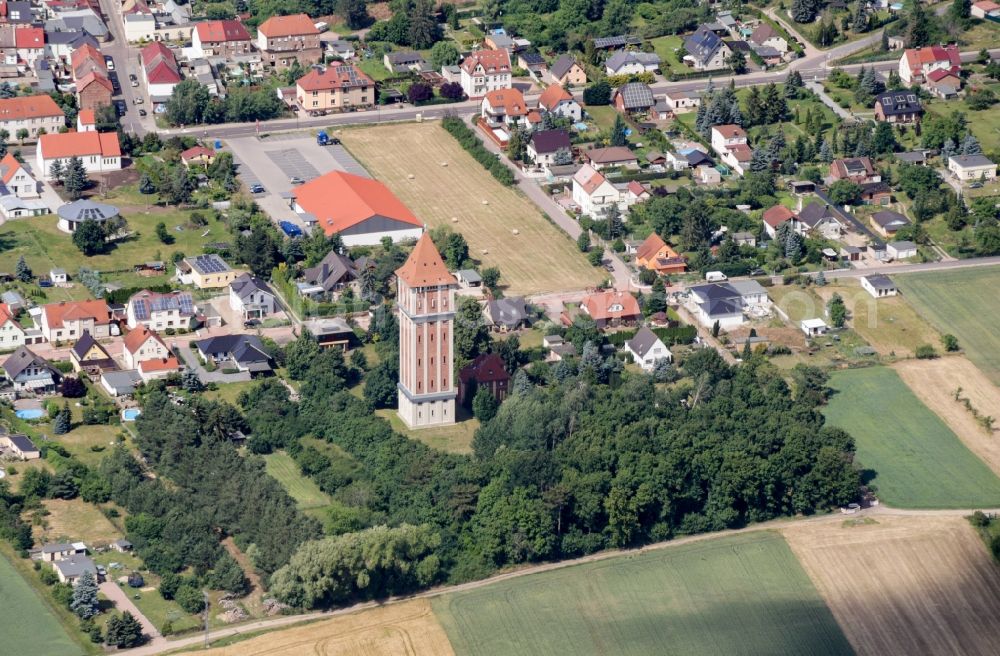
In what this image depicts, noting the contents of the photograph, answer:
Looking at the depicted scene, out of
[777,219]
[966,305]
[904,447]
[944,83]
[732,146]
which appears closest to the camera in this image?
[904,447]

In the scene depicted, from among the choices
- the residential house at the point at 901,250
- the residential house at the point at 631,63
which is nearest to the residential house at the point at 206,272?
the residential house at the point at 901,250

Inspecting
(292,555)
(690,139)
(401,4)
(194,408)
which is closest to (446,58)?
(401,4)

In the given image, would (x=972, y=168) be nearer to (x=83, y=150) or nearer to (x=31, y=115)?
(x=83, y=150)

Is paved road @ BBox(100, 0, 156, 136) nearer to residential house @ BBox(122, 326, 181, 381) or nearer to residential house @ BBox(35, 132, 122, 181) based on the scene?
residential house @ BBox(35, 132, 122, 181)

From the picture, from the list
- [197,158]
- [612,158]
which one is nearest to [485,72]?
[612,158]

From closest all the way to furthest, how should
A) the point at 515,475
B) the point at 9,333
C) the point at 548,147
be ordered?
1. the point at 515,475
2. the point at 9,333
3. the point at 548,147

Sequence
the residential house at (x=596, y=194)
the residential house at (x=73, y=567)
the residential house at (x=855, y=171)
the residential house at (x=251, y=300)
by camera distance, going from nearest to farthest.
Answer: the residential house at (x=73, y=567) < the residential house at (x=251, y=300) < the residential house at (x=596, y=194) < the residential house at (x=855, y=171)

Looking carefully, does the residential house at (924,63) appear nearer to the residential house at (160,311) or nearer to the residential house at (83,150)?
the residential house at (83,150)

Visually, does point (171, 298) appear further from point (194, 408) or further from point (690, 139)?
point (690, 139)
